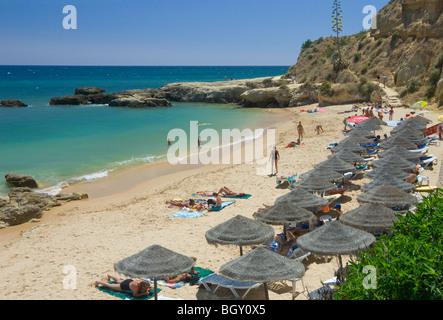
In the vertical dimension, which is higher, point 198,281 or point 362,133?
point 362,133

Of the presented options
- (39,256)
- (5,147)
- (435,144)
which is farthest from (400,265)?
(5,147)

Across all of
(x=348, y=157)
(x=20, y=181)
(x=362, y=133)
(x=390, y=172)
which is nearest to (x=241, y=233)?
(x=390, y=172)

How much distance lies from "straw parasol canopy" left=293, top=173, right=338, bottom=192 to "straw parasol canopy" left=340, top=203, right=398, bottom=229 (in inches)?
112

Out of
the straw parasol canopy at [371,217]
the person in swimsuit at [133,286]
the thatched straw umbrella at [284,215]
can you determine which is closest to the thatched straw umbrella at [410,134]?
the straw parasol canopy at [371,217]

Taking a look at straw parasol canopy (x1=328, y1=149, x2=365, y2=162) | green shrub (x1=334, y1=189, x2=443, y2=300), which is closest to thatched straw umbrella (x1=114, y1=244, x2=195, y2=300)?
green shrub (x1=334, y1=189, x2=443, y2=300)

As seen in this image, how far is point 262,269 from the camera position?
7.69 metres

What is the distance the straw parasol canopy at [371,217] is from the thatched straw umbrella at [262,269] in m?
2.68

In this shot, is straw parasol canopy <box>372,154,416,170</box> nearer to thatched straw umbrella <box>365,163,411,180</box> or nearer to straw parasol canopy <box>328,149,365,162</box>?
thatched straw umbrella <box>365,163,411,180</box>

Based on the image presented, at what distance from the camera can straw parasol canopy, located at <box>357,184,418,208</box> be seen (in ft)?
36.1

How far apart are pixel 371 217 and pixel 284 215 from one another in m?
2.03

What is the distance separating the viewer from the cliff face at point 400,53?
34438 mm

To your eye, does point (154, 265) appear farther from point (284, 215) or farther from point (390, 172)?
point (390, 172)

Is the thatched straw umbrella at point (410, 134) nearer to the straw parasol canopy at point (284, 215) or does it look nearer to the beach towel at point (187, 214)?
the beach towel at point (187, 214)

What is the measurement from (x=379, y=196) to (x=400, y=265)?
297 inches
